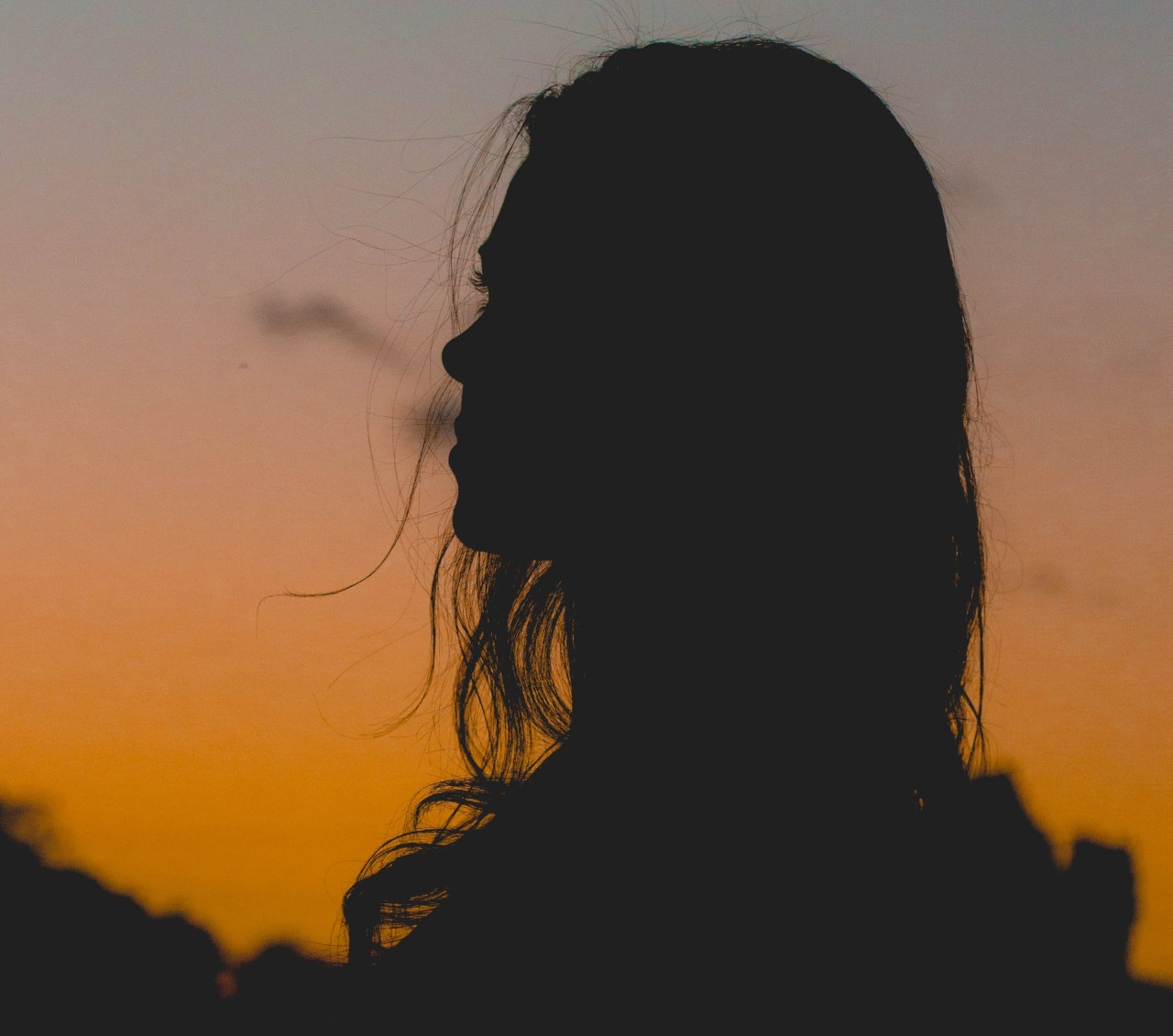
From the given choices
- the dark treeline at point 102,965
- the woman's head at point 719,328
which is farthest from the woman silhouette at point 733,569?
the dark treeline at point 102,965

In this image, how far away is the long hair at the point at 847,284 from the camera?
6.58 feet

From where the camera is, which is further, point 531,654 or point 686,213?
point 531,654

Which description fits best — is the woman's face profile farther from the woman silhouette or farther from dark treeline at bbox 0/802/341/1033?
dark treeline at bbox 0/802/341/1033

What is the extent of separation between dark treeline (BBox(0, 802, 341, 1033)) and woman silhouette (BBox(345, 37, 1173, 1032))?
86.7 feet

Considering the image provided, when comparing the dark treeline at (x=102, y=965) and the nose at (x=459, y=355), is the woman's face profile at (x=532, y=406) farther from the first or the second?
the dark treeline at (x=102, y=965)

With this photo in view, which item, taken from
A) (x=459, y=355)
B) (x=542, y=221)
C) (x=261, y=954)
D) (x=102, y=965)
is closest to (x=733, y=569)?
(x=459, y=355)

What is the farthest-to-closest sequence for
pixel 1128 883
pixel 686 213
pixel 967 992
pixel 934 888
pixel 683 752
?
pixel 1128 883 → pixel 686 213 → pixel 683 752 → pixel 934 888 → pixel 967 992

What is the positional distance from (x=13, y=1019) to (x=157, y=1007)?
10065 millimetres

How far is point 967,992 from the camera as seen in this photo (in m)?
1.65

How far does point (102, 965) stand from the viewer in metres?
37.2

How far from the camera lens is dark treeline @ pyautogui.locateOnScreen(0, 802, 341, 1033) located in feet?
103

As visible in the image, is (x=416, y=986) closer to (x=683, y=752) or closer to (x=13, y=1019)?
(x=683, y=752)

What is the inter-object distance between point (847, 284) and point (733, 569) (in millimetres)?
666

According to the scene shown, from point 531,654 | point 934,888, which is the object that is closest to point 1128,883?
point 531,654
